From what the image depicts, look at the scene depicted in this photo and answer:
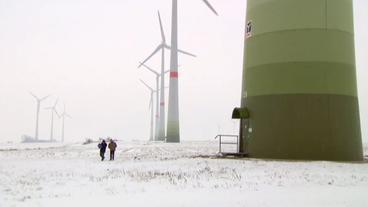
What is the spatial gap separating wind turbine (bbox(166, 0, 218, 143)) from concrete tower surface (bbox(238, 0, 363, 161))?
→ 4311 centimetres

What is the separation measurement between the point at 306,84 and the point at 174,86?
4747 cm

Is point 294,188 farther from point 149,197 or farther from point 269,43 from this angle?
point 269,43

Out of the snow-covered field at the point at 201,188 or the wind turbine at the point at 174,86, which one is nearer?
the snow-covered field at the point at 201,188

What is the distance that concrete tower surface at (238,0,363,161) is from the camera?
1008 inches

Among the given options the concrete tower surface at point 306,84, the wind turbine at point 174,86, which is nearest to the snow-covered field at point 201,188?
the concrete tower surface at point 306,84

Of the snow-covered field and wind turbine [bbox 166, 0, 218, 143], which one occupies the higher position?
wind turbine [bbox 166, 0, 218, 143]

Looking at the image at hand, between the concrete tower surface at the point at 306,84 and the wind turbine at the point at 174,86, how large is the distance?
141 feet

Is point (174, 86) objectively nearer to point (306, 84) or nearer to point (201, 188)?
point (306, 84)

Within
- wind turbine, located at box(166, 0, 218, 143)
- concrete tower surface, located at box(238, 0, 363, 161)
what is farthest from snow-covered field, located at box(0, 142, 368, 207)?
wind turbine, located at box(166, 0, 218, 143)

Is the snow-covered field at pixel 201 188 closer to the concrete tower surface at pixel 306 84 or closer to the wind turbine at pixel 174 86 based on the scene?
the concrete tower surface at pixel 306 84

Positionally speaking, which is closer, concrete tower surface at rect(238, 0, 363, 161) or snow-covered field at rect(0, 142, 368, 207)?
snow-covered field at rect(0, 142, 368, 207)

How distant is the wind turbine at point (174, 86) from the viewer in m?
71.4

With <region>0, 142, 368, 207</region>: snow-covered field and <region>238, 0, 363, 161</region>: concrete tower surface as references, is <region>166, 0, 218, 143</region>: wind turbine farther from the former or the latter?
<region>0, 142, 368, 207</region>: snow-covered field

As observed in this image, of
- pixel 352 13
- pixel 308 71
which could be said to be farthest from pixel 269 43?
pixel 352 13
